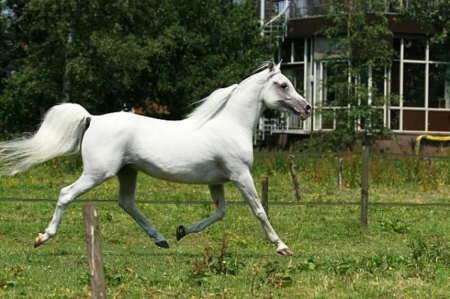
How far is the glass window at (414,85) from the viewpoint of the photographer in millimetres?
32781

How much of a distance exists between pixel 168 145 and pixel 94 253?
494cm

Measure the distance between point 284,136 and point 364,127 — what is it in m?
6.61

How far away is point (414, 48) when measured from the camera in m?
32.8

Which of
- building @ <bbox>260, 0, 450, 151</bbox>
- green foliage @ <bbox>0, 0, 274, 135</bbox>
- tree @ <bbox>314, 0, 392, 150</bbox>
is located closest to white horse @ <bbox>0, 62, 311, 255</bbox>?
green foliage @ <bbox>0, 0, 274, 135</bbox>

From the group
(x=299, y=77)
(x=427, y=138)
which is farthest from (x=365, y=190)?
(x=299, y=77)

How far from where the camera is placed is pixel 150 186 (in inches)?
834

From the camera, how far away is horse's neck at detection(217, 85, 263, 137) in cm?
1129

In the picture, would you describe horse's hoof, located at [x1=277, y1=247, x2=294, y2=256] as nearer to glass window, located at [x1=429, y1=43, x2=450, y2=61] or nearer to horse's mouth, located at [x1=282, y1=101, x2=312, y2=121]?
horse's mouth, located at [x1=282, y1=101, x2=312, y2=121]

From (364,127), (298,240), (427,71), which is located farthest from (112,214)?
(427,71)

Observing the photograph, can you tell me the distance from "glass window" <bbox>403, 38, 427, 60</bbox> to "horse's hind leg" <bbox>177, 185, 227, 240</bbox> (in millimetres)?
22252

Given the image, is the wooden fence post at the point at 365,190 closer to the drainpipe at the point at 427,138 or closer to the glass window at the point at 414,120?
the drainpipe at the point at 427,138

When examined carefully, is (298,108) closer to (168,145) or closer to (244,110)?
(244,110)

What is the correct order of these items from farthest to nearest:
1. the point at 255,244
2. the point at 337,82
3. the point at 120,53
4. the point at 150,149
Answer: the point at 337,82 → the point at 120,53 → the point at 255,244 → the point at 150,149

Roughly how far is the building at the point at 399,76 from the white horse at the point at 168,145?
19277 millimetres
